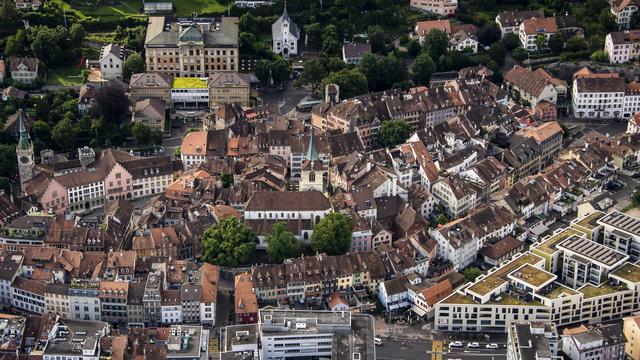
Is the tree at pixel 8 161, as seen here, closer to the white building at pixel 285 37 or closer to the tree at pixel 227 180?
the tree at pixel 227 180

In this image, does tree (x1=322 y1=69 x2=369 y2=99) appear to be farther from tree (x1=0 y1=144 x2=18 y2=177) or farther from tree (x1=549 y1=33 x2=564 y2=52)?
tree (x1=0 y1=144 x2=18 y2=177)

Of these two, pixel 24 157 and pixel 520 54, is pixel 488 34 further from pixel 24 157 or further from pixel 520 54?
pixel 24 157

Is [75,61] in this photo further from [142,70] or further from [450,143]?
[450,143]

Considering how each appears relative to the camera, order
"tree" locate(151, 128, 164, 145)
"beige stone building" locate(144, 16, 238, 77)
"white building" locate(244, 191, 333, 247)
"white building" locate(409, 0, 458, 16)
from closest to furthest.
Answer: "white building" locate(244, 191, 333, 247) < "tree" locate(151, 128, 164, 145) < "beige stone building" locate(144, 16, 238, 77) < "white building" locate(409, 0, 458, 16)

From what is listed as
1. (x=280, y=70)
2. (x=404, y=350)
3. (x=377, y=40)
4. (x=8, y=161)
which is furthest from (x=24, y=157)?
(x=377, y=40)

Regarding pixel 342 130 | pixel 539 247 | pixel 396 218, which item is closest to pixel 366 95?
pixel 342 130

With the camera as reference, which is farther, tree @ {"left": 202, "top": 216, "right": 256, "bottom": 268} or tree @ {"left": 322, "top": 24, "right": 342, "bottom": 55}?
tree @ {"left": 322, "top": 24, "right": 342, "bottom": 55}

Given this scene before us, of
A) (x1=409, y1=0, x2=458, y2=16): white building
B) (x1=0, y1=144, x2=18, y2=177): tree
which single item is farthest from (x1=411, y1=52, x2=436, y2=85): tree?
(x1=0, y1=144, x2=18, y2=177): tree

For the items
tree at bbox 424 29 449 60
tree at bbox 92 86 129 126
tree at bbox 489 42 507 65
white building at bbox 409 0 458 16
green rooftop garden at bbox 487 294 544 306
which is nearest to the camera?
green rooftop garden at bbox 487 294 544 306
